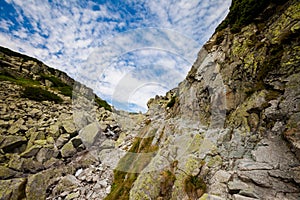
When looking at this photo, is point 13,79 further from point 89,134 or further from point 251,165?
point 251,165

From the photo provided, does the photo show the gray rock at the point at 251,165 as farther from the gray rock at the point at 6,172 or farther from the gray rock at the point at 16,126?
the gray rock at the point at 16,126

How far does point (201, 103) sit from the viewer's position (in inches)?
561

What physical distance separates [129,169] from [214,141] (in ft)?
26.2

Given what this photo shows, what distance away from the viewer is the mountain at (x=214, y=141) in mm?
6590

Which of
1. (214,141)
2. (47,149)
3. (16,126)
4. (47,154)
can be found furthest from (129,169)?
(16,126)

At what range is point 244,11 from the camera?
12.7m

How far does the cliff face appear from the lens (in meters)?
6.23

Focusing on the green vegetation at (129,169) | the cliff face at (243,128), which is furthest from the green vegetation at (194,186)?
the green vegetation at (129,169)

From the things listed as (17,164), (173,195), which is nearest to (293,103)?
(173,195)

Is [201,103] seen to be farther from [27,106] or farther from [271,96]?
[27,106]

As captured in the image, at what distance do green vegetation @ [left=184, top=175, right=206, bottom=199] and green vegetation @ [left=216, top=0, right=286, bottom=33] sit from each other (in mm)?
11932

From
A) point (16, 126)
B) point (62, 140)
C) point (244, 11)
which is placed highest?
point (244, 11)

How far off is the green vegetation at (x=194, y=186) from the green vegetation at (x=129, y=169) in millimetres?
4355

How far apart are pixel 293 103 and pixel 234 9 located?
11658 mm
